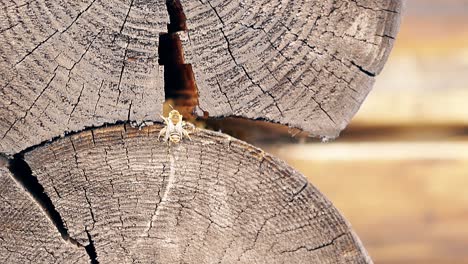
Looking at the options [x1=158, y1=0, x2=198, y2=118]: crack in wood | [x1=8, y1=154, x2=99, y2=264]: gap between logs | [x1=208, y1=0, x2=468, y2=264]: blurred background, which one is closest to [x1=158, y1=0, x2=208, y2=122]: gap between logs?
[x1=158, y1=0, x2=198, y2=118]: crack in wood

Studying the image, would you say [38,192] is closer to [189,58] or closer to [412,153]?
[189,58]

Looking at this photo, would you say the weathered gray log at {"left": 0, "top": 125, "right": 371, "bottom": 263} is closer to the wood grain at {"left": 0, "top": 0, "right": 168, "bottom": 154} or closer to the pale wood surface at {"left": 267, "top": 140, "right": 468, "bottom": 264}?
the wood grain at {"left": 0, "top": 0, "right": 168, "bottom": 154}

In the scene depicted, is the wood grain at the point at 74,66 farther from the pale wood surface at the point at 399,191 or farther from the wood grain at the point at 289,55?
the pale wood surface at the point at 399,191

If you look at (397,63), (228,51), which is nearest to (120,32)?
(228,51)

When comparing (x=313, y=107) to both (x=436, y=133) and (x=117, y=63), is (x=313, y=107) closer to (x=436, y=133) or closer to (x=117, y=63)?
(x=117, y=63)

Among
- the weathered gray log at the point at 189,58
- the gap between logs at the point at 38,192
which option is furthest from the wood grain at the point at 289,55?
the gap between logs at the point at 38,192
